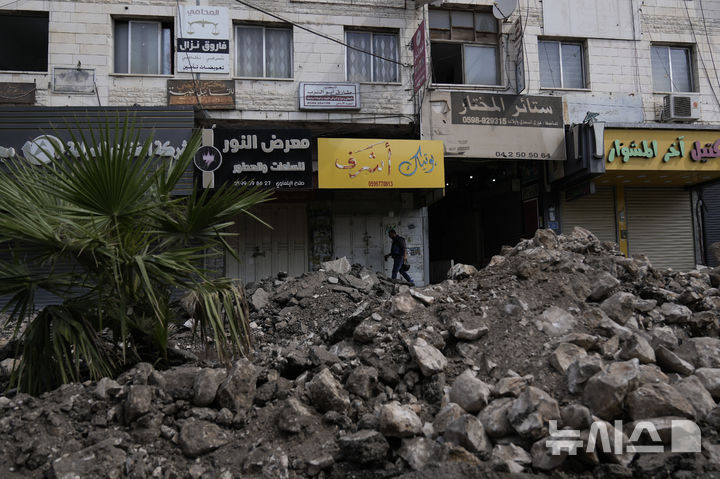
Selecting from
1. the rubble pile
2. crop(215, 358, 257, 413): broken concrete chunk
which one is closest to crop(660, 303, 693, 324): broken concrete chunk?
the rubble pile

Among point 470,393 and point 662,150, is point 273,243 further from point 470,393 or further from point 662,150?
point 662,150

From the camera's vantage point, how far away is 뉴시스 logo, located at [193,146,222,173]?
10.9m

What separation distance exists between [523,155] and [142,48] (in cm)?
998

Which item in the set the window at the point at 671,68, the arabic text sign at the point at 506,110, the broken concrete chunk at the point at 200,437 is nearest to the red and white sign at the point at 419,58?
the arabic text sign at the point at 506,110

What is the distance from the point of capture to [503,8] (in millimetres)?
11969

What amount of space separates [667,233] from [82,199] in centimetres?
1551

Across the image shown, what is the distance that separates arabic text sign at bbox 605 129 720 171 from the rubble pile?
838 centimetres

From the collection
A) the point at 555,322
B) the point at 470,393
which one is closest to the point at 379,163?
the point at 555,322

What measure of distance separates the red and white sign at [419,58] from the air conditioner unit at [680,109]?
7.11m

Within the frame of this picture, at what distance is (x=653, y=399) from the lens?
331 cm

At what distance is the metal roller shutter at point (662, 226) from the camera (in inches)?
554

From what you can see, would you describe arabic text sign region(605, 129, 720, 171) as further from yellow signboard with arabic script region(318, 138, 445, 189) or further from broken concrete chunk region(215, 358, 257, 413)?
broken concrete chunk region(215, 358, 257, 413)

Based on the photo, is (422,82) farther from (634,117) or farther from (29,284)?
(29,284)

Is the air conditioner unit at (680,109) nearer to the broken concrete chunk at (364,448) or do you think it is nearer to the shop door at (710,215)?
the shop door at (710,215)
